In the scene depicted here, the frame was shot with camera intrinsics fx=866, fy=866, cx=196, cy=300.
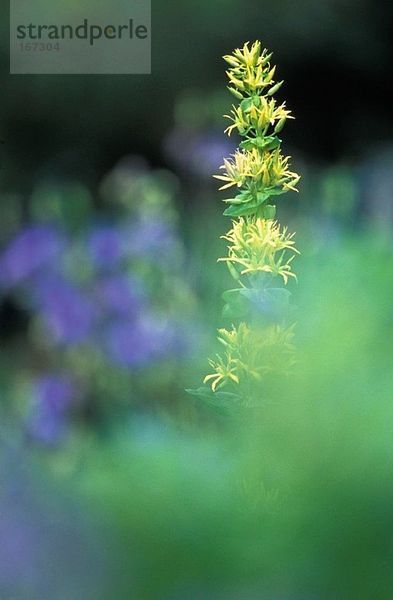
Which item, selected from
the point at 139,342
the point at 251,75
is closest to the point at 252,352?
the point at 251,75

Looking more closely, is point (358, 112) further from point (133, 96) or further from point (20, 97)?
point (20, 97)

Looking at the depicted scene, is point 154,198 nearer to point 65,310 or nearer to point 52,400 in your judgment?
point 65,310

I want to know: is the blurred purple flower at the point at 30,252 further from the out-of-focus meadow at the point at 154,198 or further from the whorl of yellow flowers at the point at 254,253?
the whorl of yellow flowers at the point at 254,253

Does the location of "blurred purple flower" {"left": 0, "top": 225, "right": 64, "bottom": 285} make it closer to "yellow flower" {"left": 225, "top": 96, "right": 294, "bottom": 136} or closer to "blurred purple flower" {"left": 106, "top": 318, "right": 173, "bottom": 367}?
"blurred purple flower" {"left": 106, "top": 318, "right": 173, "bottom": 367}

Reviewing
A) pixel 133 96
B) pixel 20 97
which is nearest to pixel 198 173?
pixel 133 96

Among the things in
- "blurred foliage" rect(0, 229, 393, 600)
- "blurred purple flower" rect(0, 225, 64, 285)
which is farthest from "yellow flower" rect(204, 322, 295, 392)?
"blurred purple flower" rect(0, 225, 64, 285)
